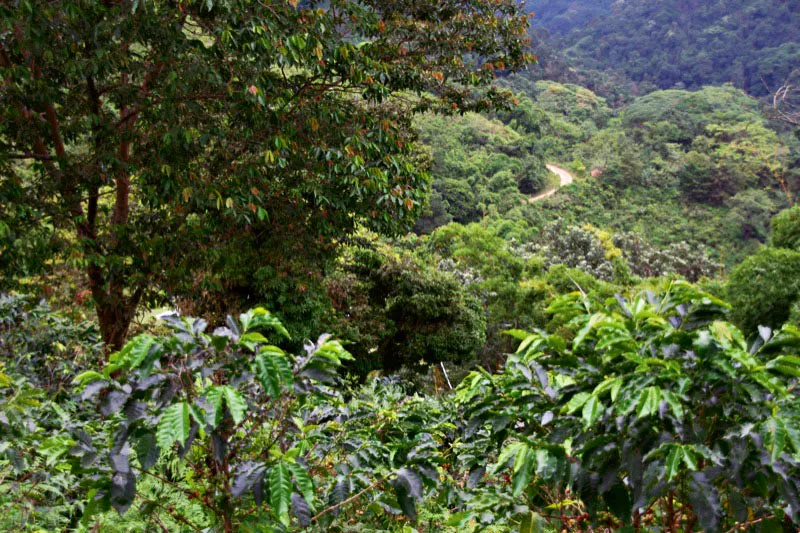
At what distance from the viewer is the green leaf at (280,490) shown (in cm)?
160

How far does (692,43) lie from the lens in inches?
3004

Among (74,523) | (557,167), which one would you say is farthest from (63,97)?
(557,167)

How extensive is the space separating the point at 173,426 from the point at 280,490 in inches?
13.1

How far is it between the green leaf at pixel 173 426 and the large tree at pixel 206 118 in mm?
3727

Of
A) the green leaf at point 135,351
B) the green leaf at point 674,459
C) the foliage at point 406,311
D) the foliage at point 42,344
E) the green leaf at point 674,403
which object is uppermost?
the foliage at point 406,311

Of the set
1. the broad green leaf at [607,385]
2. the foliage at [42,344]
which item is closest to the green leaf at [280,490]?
the broad green leaf at [607,385]

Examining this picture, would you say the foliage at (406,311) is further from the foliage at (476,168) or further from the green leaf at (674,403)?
the foliage at (476,168)

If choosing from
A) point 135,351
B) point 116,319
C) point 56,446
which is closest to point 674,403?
point 135,351

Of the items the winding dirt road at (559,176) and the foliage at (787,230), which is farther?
the winding dirt road at (559,176)

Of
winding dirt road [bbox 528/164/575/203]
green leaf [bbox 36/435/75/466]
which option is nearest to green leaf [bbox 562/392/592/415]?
green leaf [bbox 36/435/75/466]

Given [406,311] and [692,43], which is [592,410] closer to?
[406,311]

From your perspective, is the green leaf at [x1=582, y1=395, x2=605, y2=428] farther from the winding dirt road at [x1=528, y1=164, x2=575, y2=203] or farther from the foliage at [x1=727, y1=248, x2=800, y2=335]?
the winding dirt road at [x1=528, y1=164, x2=575, y2=203]

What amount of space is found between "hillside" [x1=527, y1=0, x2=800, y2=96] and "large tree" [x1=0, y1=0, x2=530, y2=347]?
66711 mm

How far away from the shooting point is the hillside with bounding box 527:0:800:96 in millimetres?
67188
